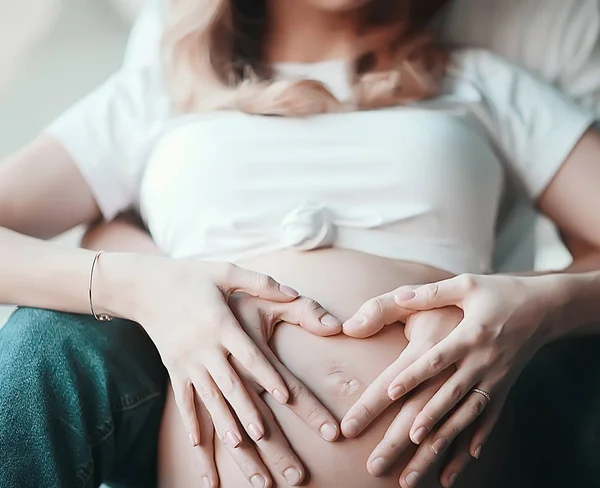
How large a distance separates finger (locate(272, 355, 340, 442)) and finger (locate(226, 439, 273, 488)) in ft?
0.19

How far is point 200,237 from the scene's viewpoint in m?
0.94

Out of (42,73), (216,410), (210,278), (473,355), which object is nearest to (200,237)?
(210,278)

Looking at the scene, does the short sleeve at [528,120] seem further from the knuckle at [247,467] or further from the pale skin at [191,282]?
the knuckle at [247,467]

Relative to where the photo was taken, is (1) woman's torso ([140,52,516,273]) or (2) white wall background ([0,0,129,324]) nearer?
(1) woman's torso ([140,52,516,273])

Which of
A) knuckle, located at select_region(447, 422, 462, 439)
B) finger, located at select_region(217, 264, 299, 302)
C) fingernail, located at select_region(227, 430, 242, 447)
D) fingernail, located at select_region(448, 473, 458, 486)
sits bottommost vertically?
fingernail, located at select_region(448, 473, 458, 486)

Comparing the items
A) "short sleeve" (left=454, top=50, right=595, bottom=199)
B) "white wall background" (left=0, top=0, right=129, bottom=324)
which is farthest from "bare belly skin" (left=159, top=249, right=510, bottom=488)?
"white wall background" (left=0, top=0, right=129, bottom=324)

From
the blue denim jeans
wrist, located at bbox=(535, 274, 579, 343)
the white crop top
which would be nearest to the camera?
the blue denim jeans

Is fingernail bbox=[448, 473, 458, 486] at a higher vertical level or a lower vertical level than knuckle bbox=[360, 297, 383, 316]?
lower

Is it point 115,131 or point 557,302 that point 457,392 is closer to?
point 557,302

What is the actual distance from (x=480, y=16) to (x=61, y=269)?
2.47ft

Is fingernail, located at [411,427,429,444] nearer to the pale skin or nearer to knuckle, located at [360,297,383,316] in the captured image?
the pale skin

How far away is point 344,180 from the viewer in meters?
0.92

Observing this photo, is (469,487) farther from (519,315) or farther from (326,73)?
(326,73)

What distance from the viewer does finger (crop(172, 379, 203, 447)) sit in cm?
75
